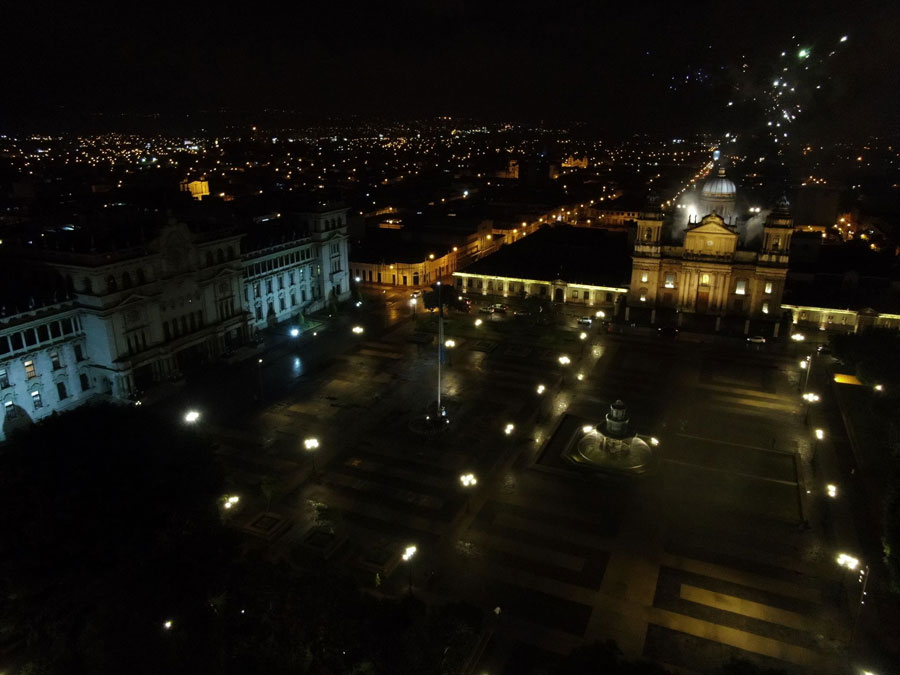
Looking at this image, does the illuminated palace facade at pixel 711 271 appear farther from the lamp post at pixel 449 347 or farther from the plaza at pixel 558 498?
the lamp post at pixel 449 347

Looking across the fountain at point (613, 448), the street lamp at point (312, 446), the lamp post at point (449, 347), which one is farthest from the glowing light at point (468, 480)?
the lamp post at point (449, 347)

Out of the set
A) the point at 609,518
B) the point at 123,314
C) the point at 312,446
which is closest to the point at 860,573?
the point at 609,518

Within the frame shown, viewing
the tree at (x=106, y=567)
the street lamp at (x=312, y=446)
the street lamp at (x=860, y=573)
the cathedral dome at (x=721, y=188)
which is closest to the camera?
the tree at (x=106, y=567)

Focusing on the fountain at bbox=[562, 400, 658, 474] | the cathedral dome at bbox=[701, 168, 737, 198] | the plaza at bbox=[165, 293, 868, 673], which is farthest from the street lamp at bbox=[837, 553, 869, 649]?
the cathedral dome at bbox=[701, 168, 737, 198]

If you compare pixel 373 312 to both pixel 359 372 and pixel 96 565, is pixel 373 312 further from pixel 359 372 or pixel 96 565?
pixel 96 565

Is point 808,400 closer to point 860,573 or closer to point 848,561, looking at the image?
point 860,573

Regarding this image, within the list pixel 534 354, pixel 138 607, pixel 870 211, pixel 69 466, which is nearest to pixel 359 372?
pixel 534 354

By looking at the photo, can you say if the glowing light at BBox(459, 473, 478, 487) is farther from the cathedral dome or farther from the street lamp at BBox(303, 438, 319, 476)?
the cathedral dome
